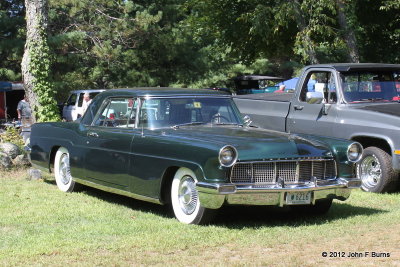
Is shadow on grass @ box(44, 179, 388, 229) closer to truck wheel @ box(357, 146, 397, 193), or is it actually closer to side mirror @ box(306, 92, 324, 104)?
truck wheel @ box(357, 146, 397, 193)

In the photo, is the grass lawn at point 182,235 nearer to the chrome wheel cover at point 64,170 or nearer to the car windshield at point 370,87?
the chrome wheel cover at point 64,170

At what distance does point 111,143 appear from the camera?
26.4ft

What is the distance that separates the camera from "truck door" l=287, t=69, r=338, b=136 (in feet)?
32.8

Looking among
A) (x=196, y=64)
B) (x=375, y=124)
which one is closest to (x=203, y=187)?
(x=375, y=124)

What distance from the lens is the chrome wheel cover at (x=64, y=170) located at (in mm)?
9406

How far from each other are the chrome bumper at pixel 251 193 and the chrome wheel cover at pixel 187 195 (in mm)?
270

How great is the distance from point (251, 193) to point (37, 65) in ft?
33.2

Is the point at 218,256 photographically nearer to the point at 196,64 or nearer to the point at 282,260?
the point at 282,260

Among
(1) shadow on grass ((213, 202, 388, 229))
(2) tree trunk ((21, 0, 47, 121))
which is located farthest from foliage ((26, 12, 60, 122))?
(1) shadow on grass ((213, 202, 388, 229))

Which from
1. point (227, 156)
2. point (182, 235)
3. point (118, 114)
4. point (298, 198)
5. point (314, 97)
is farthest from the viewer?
point (314, 97)

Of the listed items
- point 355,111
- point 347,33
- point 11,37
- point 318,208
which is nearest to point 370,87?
point 355,111

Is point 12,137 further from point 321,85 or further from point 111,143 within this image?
point 321,85

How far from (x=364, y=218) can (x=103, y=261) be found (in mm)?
3382

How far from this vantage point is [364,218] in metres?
7.45
